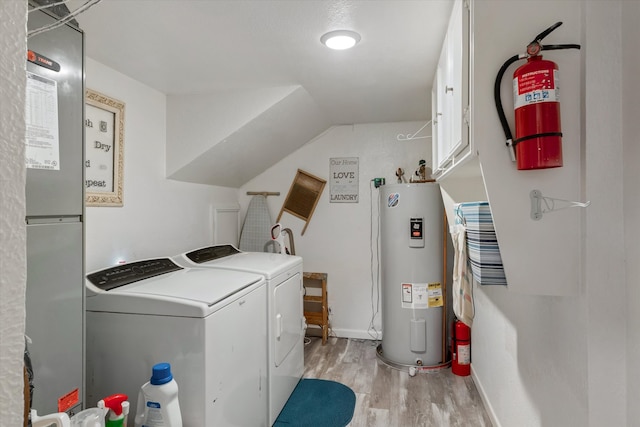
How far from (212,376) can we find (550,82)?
1.66 metres

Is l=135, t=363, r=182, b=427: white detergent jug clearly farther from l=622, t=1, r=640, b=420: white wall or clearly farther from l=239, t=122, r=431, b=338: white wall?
l=239, t=122, r=431, b=338: white wall

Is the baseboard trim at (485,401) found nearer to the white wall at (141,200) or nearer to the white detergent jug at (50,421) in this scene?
the white detergent jug at (50,421)

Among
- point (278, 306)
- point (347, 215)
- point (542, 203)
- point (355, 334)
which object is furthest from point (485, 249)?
point (355, 334)

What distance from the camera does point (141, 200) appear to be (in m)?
2.34

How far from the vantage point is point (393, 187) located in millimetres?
3131

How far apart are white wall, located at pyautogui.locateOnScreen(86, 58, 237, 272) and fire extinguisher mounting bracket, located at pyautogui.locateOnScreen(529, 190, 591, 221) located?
2090 mm

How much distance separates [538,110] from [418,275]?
86.0 inches

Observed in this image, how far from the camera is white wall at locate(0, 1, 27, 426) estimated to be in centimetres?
34

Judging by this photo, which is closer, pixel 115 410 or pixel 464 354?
pixel 115 410

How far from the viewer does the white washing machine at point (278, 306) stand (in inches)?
86.7

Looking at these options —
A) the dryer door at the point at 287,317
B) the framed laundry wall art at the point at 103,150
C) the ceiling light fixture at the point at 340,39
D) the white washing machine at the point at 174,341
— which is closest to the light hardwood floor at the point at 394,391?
the dryer door at the point at 287,317

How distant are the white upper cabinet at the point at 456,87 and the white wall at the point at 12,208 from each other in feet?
3.85

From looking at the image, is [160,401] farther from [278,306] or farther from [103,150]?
[103,150]

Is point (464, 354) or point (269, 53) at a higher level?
point (269, 53)
